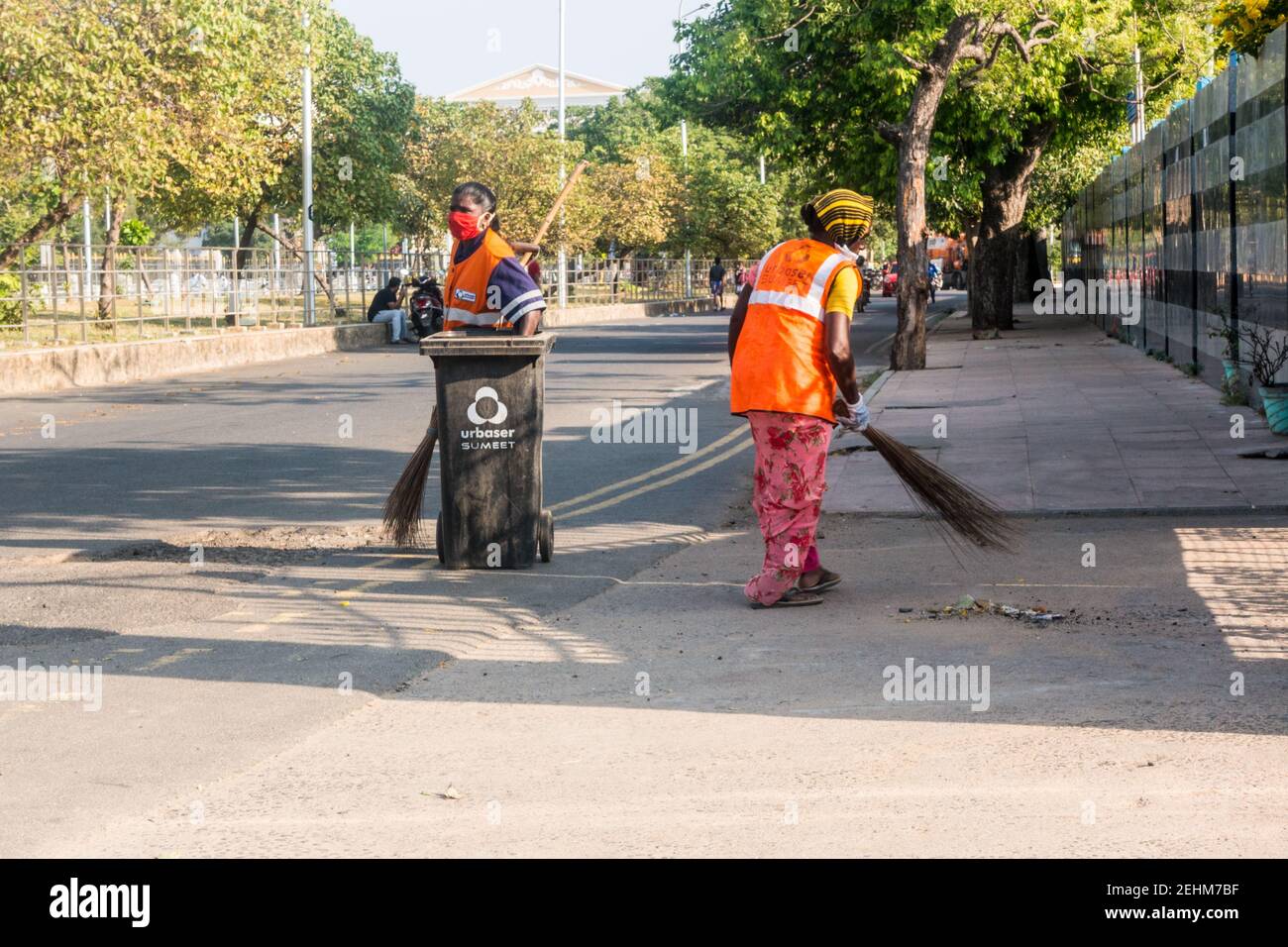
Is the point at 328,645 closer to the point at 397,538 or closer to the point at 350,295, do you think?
the point at 397,538

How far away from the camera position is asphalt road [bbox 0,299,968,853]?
5762mm

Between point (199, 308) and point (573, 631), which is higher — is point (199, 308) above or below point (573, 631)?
above

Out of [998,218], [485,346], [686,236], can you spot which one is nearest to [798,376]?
[485,346]

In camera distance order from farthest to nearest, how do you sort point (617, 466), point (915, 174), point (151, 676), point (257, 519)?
point (915, 174), point (617, 466), point (257, 519), point (151, 676)

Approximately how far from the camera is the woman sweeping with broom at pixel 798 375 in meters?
7.82

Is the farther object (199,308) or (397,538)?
(199,308)

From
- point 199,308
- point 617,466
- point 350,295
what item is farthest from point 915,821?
point 350,295

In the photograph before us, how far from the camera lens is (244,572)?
917cm

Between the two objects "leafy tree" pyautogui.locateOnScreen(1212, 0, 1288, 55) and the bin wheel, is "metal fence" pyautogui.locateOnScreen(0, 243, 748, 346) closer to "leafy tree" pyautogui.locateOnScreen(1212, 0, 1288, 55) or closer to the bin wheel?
"leafy tree" pyautogui.locateOnScreen(1212, 0, 1288, 55)

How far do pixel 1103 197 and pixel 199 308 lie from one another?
1638 cm

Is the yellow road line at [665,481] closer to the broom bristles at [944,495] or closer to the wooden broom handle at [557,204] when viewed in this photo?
the wooden broom handle at [557,204]

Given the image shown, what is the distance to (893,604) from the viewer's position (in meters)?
8.02

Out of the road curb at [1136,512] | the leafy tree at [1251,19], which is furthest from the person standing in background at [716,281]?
the road curb at [1136,512]

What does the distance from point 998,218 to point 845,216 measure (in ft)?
85.0
